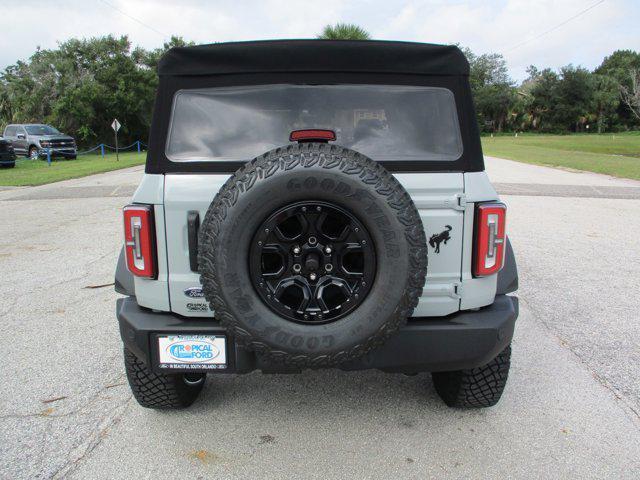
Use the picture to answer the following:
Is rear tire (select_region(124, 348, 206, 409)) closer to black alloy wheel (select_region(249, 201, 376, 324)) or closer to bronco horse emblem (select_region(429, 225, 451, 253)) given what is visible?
black alloy wheel (select_region(249, 201, 376, 324))

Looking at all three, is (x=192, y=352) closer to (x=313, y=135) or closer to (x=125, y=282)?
(x=125, y=282)

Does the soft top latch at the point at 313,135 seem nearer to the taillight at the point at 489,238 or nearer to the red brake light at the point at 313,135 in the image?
the red brake light at the point at 313,135

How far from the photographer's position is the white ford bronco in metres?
2.43

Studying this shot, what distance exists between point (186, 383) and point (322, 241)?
1362mm

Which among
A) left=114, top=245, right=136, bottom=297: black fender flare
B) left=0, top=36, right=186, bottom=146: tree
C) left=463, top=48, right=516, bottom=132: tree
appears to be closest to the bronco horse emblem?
left=114, top=245, right=136, bottom=297: black fender flare

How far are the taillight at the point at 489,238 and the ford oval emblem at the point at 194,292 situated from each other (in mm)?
1342

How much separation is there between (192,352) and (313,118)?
4.19 ft

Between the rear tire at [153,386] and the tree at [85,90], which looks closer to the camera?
the rear tire at [153,386]

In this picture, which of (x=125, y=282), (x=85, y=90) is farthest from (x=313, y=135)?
(x=85, y=90)

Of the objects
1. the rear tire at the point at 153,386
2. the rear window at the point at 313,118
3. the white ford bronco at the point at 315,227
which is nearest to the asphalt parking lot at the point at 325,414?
the rear tire at the point at 153,386

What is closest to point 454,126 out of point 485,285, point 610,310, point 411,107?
point 411,107

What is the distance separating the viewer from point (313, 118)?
2789mm

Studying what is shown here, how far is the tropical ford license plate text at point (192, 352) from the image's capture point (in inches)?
105

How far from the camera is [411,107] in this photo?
9.19 ft
